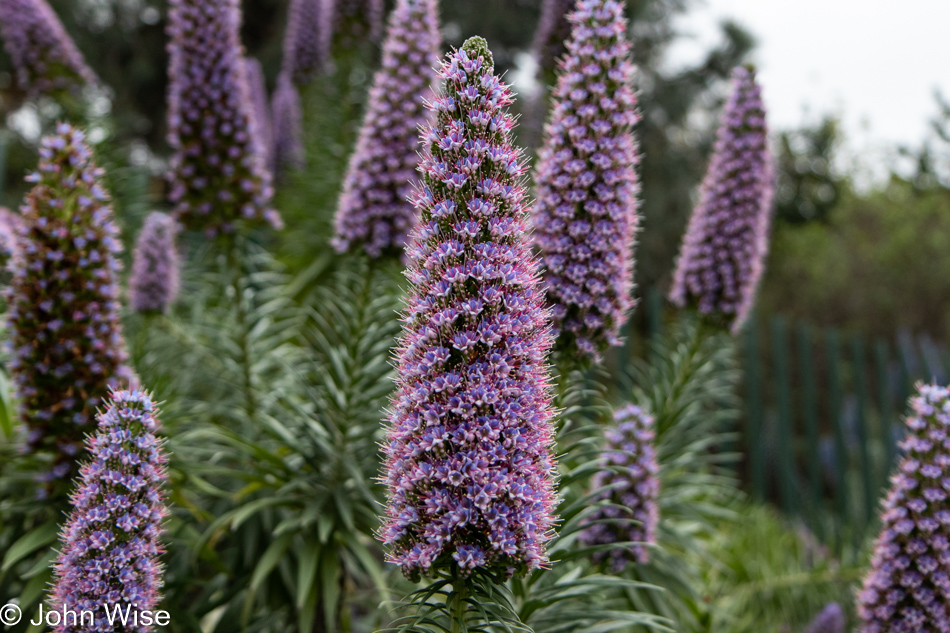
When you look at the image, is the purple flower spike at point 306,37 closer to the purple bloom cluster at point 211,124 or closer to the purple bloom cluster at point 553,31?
the purple bloom cluster at point 211,124

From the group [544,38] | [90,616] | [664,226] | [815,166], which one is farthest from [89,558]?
[815,166]

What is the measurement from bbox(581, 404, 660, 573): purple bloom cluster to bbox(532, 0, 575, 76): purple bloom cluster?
245 centimetres

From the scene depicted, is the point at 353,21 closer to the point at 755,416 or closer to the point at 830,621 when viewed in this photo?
the point at 830,621

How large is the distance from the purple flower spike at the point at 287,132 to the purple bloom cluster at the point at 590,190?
6.24 meters

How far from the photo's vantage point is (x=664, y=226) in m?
13.4

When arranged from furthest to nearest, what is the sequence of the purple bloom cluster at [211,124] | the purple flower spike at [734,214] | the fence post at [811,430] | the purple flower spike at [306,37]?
1. the fence post at [811,430]
2. the purple flower spike at [306,37]
3. the purple bloom cluster at [211,124]
4. the purple flower spike at [734,214]

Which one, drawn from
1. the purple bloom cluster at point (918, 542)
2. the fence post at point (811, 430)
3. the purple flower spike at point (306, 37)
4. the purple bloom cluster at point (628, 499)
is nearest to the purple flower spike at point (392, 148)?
the purple bloom cluster at point (628, 499)

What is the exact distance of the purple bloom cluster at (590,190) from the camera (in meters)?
2.69

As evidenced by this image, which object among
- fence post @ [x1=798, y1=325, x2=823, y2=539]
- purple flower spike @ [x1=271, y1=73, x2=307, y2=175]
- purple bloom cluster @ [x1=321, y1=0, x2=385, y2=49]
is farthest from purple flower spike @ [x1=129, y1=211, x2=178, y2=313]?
fence post @ [x1=798, y1=325, x2=823, y2=539]

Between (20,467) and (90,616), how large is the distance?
1.55 m

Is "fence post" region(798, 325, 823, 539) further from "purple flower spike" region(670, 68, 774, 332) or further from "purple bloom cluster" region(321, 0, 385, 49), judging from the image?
"purple bloom cluster" region(321, 0, 385, 49)

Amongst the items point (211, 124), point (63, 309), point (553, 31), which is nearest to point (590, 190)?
point (63, 309)

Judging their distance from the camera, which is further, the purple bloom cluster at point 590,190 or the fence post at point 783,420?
the fence post at point 783,420

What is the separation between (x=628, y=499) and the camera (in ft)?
10.1
